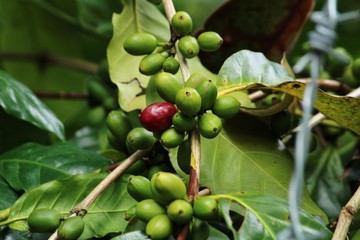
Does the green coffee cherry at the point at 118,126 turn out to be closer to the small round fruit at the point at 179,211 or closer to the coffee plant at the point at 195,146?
the coffee plant at the point at 195,146

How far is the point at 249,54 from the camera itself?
74cm

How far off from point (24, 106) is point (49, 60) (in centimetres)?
66

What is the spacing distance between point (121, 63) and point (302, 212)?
38 centimetres

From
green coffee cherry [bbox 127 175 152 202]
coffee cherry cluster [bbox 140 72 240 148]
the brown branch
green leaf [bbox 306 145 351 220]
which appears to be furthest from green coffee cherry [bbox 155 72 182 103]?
the brown branch

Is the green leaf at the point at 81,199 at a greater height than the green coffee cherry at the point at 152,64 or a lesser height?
lesser

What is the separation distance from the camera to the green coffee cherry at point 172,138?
0.64 metres

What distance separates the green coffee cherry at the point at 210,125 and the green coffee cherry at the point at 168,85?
0.04 metres

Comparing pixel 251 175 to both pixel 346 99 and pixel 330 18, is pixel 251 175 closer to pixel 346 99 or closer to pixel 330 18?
pixel 346 99

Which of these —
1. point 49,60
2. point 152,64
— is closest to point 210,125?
point 152,64

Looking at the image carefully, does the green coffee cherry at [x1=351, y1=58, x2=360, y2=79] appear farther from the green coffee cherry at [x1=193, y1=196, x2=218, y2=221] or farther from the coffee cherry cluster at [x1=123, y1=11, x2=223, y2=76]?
the green coffee cherry at [x1=193, y1=196, x2=218, y2=221]

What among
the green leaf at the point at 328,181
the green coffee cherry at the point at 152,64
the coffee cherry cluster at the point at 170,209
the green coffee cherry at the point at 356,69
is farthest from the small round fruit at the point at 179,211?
the green coffee cherry at the point at 356,69

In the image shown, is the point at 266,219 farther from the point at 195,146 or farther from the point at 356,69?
Result: the point at 356,69

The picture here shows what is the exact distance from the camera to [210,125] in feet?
2.06

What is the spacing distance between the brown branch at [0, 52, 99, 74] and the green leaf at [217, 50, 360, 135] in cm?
81
